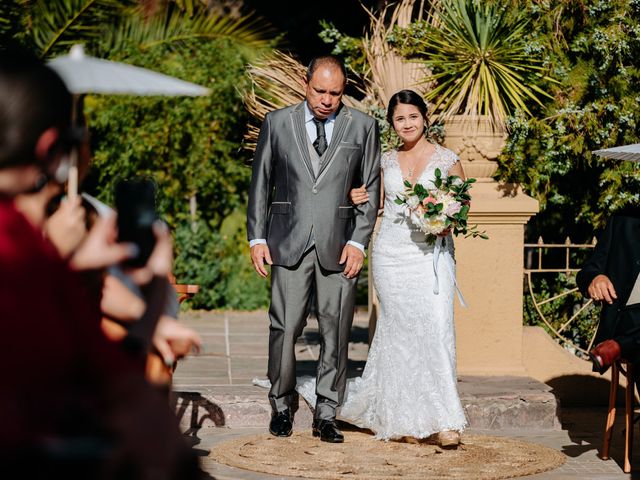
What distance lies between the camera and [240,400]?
7484 millimetres

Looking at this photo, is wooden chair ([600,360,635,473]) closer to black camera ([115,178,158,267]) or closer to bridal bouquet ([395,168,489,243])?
bridal bouquet ([395,168,489,243])

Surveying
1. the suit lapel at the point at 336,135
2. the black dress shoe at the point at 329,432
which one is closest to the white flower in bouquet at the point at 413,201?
the suit lapel at the point at 336,135

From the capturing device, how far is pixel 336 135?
6852mm

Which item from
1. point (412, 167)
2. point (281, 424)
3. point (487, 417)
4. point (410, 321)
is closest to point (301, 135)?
point (412, 167)

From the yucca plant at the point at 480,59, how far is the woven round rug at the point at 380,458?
2.81 meters

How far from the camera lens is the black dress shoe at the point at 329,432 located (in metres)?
6.88

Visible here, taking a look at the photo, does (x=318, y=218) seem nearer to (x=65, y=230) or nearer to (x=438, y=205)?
(x=438, y=205)

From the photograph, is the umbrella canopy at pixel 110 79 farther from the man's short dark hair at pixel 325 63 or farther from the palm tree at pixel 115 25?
the palm tree at pixel 115 25

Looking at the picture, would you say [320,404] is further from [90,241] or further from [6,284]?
[6,284]

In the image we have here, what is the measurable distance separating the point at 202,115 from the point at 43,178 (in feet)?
40.1

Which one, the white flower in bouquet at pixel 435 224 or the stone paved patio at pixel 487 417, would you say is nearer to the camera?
the stone paved patio at pixel 487 417

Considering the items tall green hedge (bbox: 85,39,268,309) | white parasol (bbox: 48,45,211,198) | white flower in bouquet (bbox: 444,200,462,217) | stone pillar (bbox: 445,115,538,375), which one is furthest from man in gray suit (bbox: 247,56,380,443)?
tall green hedge (bbox: 85,39,268,309)

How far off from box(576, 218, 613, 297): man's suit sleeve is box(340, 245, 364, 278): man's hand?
1.33 m

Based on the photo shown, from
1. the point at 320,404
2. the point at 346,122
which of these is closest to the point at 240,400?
the point at 320,404
